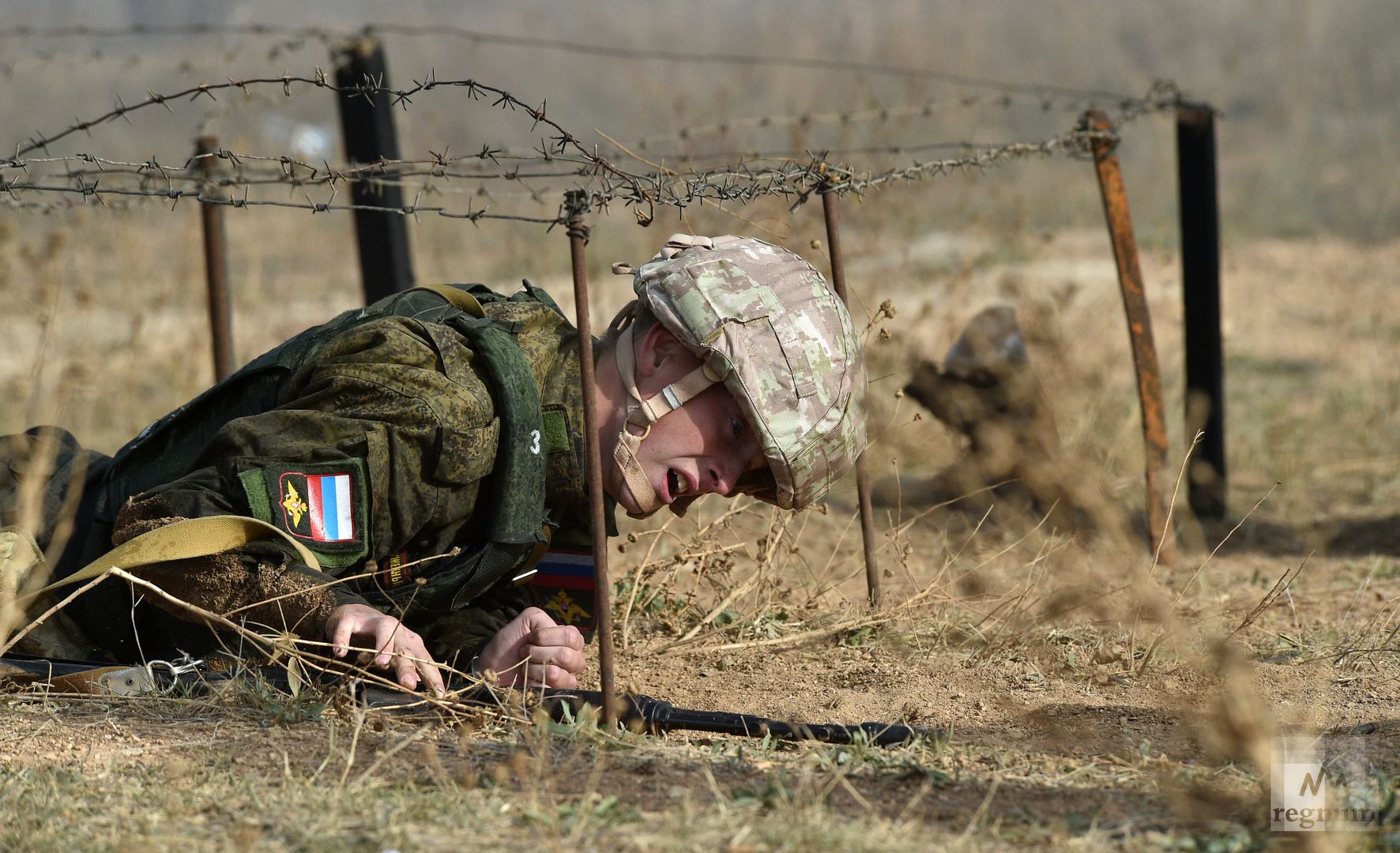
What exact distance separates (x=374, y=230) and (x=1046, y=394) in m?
2.67

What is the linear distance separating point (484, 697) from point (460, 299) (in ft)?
2.92

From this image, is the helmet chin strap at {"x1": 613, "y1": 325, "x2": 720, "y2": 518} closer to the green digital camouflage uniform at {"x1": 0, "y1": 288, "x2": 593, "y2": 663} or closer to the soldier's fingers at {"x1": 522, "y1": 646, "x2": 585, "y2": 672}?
the green digital camouflage uniform at {"x1": 0, "y1": 288, "x2": 593, "y2": 663}

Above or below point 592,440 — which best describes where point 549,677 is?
below

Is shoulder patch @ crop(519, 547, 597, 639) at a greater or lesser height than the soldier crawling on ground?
lesser

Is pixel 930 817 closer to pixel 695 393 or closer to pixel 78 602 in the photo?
pixel 695 393

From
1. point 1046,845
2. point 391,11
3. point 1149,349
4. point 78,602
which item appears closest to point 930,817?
point 1046,845

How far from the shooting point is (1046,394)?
17.2 feet

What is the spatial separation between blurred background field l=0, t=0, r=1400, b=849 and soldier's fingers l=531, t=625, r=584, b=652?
14.4 inches

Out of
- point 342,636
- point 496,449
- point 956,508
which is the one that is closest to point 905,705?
point 496,449

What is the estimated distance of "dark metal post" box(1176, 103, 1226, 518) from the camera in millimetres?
4820

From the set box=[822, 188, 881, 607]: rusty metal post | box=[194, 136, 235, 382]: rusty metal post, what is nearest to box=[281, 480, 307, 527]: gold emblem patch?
box=[822, 188, 881, 607]: rusty metal post

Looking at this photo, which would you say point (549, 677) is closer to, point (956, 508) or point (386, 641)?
point (386, 641)

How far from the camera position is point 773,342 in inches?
106

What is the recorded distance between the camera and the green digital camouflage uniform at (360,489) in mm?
2490
